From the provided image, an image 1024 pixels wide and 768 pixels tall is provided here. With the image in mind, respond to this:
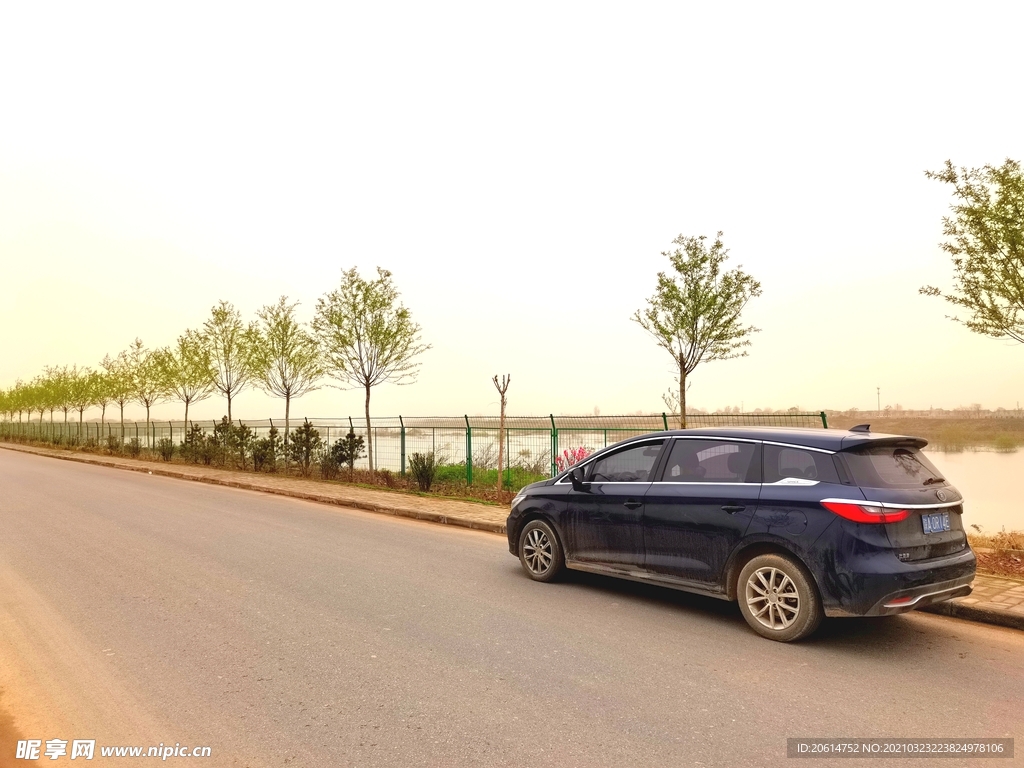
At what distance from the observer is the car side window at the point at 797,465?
5.39m

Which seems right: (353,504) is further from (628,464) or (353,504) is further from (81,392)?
(81,392)

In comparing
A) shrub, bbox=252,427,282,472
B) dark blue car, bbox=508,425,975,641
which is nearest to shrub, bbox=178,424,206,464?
shrub, bbox=252,427,282,472

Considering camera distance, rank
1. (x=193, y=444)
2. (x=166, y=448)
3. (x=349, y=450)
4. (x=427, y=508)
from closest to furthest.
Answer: (x=427, y=508), (x=349, y=450), (x=193, y=444), (x=166, y=448)

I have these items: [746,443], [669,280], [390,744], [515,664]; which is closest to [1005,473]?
[669,280]

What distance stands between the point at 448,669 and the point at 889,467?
383 centimetres

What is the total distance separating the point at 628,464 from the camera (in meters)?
6.79

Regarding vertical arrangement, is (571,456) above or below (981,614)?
above

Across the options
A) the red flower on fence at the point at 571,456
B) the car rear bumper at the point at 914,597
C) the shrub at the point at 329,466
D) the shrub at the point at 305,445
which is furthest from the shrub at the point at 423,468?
the car rear bumper at the point at 914,597

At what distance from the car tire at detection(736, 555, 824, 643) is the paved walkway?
5.89ft

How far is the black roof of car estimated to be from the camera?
17.9 feet

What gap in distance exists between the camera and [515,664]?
4844 mm

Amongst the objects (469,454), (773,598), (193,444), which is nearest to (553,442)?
(469,454)

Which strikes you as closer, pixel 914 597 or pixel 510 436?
pixel 914 597

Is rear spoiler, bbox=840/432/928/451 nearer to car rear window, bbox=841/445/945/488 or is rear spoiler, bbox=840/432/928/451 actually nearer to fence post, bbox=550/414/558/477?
car rear window, bbox=841/445/945/488
